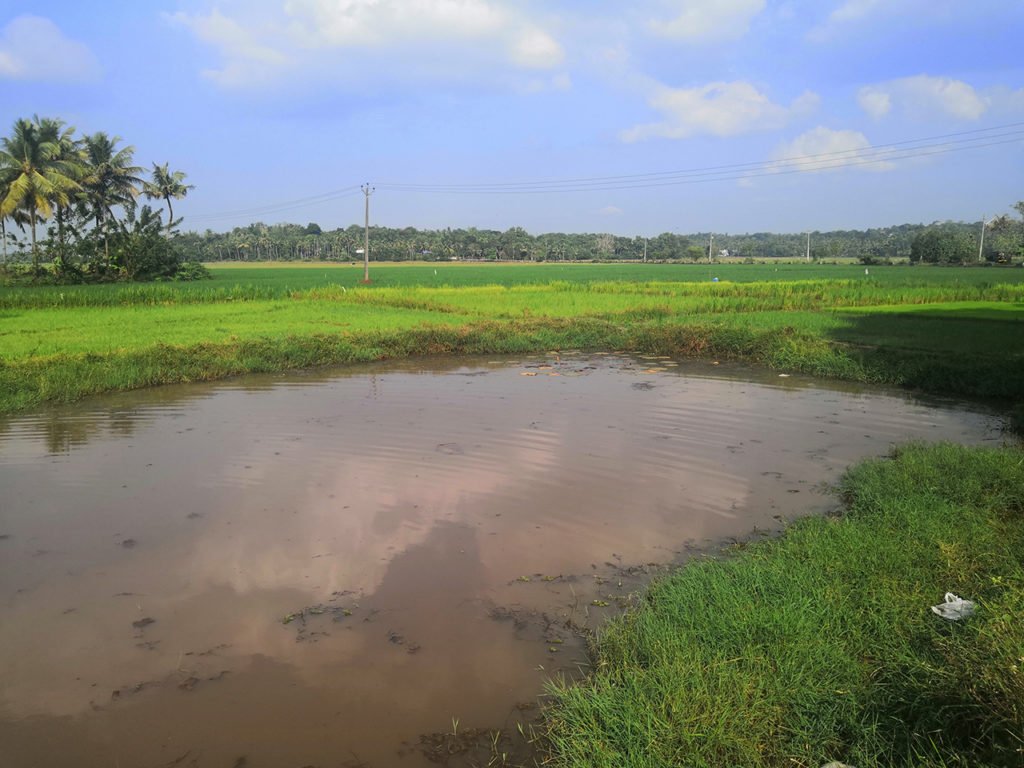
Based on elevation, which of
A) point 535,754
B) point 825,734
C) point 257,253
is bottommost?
point 535,754

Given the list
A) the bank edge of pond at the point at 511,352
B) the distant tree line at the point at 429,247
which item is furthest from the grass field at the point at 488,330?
the distant tree line at the point at 429,247

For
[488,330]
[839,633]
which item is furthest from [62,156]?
[839,633]

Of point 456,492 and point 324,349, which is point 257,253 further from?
point 456,492

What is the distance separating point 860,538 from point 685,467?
2.83m

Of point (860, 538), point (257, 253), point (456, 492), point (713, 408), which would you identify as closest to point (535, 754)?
point (860, 538)

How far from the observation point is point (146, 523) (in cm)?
620

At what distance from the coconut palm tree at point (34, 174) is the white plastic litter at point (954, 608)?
3811 cm

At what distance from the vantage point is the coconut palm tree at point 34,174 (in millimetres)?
32281

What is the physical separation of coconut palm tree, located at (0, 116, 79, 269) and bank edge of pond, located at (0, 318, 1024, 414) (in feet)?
82.3

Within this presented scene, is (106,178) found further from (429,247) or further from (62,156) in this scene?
(429,247)

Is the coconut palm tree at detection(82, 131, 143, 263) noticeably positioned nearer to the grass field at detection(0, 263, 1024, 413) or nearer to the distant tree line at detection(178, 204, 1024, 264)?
the grass field at detection(0, 263, 1024, 413)

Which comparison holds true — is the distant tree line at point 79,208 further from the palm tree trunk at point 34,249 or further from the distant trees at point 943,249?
the distant trees at point 943,249

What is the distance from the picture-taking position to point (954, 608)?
3.71m

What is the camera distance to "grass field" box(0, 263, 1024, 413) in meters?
12.4
